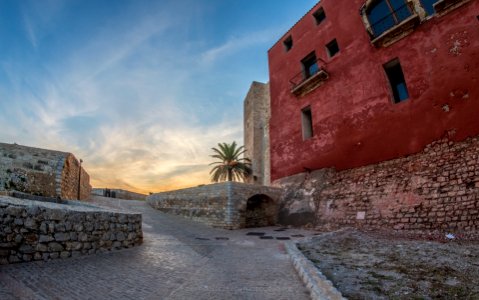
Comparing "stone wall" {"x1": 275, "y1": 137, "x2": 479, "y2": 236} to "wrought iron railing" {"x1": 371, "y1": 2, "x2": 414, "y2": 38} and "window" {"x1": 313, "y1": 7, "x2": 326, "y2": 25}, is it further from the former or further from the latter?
"window" {"x1": 313, "y1": 7, "x2": 326, "y2": 25}

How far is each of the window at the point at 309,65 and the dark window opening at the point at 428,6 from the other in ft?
19.1

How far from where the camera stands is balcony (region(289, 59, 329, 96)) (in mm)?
14125

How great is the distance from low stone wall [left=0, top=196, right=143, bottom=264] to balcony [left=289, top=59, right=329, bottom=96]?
12055mm

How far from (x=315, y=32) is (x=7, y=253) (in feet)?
55.3

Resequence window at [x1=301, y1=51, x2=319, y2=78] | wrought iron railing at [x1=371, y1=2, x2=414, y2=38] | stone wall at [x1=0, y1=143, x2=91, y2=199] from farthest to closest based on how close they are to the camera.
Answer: window at [x1=301, y1=51, x2=319, y2=78]
wrought iron railing at [x1=371, y1=2, x2=414, y2=38]
stone wall at [x1=0, y1=143, x2=91, y2=199]

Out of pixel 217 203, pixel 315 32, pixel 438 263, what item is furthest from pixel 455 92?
pixel 217 203

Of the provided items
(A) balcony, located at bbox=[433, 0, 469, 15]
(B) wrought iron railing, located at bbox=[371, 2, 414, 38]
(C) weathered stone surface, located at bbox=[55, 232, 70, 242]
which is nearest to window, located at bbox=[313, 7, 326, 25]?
(B) wrought iron railing, located at bbox=[371, 2, 414, 38]

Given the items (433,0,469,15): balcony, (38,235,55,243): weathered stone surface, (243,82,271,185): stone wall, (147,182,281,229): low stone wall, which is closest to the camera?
(38,235,55,243): weathered stone surface

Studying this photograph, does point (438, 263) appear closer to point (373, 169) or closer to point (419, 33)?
point (373, 169)

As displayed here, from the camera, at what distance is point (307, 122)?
15594 mm

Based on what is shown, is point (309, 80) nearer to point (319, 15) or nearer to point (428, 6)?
point (319, 15)

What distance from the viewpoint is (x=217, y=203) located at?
13.6 m

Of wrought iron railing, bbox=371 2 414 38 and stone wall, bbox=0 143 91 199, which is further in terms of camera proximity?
wrought iron railing, bbox=371 2 414 38

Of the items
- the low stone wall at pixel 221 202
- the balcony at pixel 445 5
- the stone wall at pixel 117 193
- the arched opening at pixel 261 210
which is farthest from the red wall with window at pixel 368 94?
the stone wall at pixel 117 193
